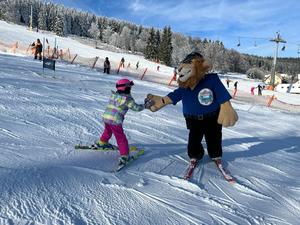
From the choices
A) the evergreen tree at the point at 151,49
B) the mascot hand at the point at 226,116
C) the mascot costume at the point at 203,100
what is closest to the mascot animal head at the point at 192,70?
the mascot costume at the point at 203,100

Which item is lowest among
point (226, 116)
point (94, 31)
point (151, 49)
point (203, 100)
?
point (226, 116)

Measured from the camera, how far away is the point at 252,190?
17.9ft

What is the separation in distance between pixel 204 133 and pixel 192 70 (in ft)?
3.13

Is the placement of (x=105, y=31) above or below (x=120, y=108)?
above

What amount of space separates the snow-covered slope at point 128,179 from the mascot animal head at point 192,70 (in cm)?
124

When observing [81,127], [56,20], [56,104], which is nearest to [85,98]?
[56,104]

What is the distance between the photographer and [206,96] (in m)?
5.82

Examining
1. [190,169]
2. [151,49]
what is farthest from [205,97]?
[151,49]

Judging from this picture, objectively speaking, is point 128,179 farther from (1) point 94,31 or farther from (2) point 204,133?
(1) point 94,31

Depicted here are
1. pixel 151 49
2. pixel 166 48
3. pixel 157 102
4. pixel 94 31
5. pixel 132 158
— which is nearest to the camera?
pixel 132 158

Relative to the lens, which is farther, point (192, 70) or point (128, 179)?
point (192, 70)

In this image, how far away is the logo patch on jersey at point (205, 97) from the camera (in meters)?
5.82

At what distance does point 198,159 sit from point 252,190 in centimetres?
98

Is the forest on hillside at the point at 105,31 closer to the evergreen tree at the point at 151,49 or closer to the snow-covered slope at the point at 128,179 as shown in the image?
the evergreen tree at the point at 151,49
